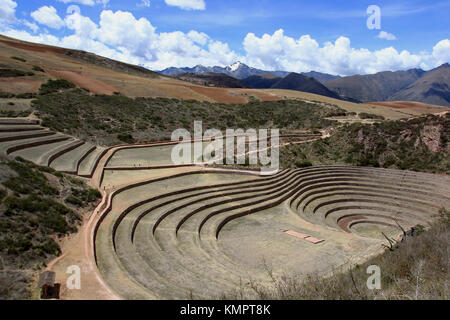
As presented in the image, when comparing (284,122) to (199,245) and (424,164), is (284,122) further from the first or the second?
(199,245)

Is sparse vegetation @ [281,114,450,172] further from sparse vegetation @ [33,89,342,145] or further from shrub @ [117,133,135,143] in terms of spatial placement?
shrub @ [117,133,135,143]

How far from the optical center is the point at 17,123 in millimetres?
22375

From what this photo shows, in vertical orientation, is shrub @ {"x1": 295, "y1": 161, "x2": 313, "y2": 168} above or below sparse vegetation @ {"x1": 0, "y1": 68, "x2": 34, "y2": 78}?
below

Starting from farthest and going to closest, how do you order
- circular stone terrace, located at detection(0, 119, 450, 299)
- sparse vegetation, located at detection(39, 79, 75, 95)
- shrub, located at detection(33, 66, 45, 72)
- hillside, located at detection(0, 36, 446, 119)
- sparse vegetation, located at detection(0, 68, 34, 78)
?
shrub, located at detection(33, 66, 45, 72), sparse vegetation, located at detection(0, 68, 34, 78), sparse vegetation, located at detection(39, 79, 75, 95), hillside, located at detection(0, 36, 446, 119), circular stone terrace, located at detection(0, 119, 450, 299)

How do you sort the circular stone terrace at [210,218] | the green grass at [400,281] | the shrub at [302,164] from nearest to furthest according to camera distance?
1. the green grass at [400,281]
2. the circular stone terrace at [210,218]
3. the shrub at [302,164]

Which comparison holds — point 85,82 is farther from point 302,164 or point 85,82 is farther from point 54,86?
point 302,164

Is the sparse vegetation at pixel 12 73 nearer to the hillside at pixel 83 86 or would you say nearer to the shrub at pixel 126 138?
the hillside at pixel 83 86

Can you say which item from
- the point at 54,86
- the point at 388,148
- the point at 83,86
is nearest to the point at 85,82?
the point at 83,86

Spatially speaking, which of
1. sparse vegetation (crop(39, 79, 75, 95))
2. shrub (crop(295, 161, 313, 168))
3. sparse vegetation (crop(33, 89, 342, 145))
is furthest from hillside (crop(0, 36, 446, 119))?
shrub (crop(295, 161, 313, 168))

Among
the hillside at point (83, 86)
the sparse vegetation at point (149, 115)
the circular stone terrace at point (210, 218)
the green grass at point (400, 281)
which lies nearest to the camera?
the green grass at point (400, 281)

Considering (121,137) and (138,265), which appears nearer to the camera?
(138,265)

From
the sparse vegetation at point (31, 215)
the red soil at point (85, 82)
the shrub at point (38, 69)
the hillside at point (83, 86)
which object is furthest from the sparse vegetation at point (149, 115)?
the sparse vegetation at point (31, 215)
